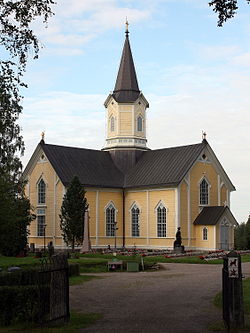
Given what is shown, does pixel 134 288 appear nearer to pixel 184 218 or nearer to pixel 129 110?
pixel 184 218

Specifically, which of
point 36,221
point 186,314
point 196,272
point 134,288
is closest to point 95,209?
point 36,221

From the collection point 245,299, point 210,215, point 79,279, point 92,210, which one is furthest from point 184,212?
point 245,299

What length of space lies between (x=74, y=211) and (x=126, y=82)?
15.7 m

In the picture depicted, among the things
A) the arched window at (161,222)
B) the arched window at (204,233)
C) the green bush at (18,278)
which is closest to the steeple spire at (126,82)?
the arched window at (161,222)

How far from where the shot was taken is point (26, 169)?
1982 inches

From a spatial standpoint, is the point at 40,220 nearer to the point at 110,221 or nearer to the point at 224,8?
the point at 110,221

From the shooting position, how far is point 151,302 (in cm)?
1559

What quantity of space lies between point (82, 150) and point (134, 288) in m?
32.8

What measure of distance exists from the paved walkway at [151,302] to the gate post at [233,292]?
0.70 m

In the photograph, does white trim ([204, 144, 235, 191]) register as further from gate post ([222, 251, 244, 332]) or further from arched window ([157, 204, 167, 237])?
gate post ([222, 251, 244, 332])

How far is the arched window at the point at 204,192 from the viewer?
152 feet

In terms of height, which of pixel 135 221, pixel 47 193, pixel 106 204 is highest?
pixel 47 193

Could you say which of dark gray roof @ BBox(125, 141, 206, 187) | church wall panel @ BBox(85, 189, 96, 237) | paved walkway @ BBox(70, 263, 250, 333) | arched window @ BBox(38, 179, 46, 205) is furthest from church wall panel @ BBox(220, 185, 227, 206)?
paved walkway @ BBox(70, 263, 250, 333)

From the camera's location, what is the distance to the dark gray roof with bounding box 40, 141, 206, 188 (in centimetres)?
4578
